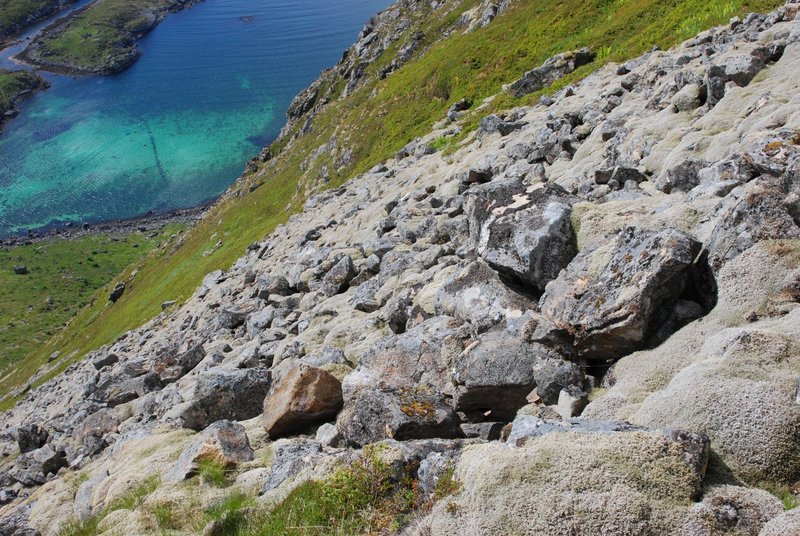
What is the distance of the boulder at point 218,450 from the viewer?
1405cm

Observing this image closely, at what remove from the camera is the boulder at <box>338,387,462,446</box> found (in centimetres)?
1210

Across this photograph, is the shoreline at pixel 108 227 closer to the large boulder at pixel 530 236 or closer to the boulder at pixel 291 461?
the large boulder at pixel 530 236

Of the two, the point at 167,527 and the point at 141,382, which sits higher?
the point at 167,527

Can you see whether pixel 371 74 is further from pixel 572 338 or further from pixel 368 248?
pixel 572 338

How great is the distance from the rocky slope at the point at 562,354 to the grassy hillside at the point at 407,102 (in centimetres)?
1858

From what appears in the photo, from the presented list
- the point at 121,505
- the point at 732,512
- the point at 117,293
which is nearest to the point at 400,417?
the point at 732,512

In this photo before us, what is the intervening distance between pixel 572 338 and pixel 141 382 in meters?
25.9

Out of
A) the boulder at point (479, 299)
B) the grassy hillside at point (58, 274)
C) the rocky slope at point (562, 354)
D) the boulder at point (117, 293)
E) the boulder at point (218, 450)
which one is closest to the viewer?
the rocky slope at point (562, 354)

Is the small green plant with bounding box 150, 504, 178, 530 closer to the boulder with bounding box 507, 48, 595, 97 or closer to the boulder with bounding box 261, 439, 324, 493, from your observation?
the boulder with bounding box 261, 439, 324, 493

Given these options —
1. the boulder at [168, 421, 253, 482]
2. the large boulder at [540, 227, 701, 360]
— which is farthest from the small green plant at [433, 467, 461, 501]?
the boulder at [168, 421, 253, 482]

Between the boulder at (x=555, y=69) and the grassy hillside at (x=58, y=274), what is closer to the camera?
the boulder at (x=555, y=69)

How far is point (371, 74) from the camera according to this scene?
128 metres

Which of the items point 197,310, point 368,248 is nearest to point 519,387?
point 368,248

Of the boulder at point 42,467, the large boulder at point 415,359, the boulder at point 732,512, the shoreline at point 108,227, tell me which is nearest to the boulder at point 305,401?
the large boulder at point 415,359
